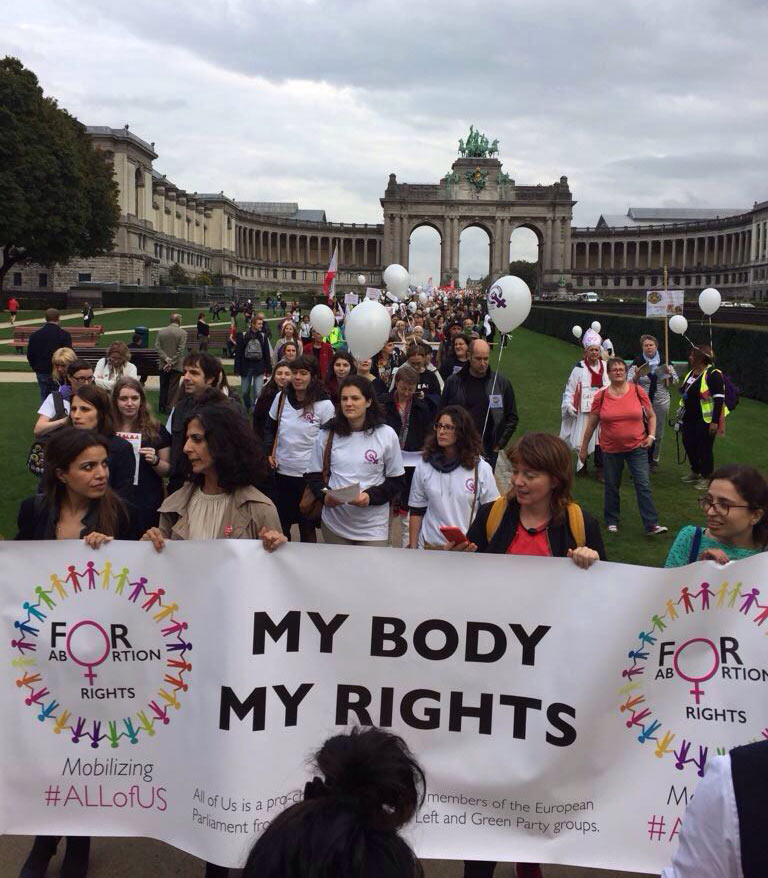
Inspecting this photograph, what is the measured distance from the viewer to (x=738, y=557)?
414 centimetres

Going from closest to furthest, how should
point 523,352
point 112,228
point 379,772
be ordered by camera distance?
point 379,772, point 523,352, point 112,228

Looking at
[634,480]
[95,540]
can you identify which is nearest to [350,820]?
[95,540]

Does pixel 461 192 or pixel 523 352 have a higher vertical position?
pixel 461 192

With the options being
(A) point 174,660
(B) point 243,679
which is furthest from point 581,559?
(A) point 174,660

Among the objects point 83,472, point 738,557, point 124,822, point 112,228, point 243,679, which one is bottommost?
point 124,822

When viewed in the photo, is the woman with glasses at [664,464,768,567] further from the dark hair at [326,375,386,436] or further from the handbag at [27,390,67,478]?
the handbag at [27,390,67,478]

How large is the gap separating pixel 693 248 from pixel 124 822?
131 meters

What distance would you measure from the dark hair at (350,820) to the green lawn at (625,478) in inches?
287

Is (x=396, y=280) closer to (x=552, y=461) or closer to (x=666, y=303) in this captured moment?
(x=666, y=303)

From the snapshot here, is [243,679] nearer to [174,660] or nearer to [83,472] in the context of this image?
[174,660]

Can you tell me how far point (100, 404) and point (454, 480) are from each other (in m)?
2.35

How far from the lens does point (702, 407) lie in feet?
37.9

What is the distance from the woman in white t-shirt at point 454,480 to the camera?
5727 mm

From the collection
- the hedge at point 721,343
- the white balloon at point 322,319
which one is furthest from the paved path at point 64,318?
the white balloon at point 322,319
